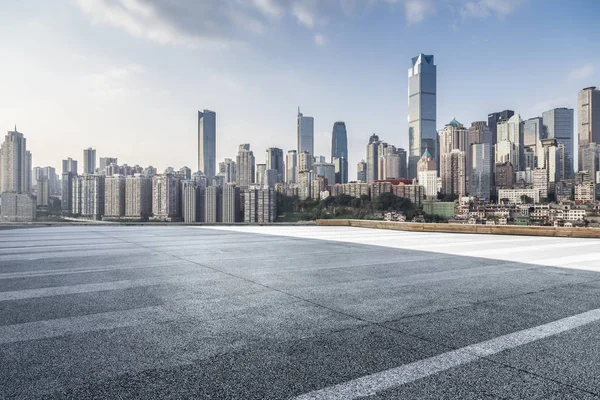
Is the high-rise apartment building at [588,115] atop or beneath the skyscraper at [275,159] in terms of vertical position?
atop

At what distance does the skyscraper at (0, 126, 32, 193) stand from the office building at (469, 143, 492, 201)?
108308 millimetres

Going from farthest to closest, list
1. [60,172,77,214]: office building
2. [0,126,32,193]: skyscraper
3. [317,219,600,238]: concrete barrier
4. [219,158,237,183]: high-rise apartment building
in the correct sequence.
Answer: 1. [219,158,237,183]: high-rise apartment building
2. [0,126,32,193]: skyscraper
3. [60,172,77,214]: office building
4. [317,219,600,238]: concrete barrier

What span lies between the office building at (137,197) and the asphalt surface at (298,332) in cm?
7856

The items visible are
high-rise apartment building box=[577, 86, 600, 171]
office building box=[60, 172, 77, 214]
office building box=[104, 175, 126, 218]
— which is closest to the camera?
office building box=[104, 175, 126, 218]

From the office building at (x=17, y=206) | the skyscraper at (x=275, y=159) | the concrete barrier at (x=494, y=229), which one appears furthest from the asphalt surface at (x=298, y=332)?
the skyscraper at (x=275, y=159)

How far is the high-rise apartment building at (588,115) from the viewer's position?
168750 mm

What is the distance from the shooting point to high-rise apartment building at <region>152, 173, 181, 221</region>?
258 ft

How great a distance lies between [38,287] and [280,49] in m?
26.1

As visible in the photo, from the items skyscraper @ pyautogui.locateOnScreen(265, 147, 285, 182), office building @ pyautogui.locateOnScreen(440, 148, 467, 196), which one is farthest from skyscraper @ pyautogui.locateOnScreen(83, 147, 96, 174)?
office building @ pyautogui.locateOnScreen(440, 148, 467, 196)

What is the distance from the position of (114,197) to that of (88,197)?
4836mm

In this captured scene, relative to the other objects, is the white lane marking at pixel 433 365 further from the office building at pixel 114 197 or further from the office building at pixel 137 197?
the office building at pixel 137 197

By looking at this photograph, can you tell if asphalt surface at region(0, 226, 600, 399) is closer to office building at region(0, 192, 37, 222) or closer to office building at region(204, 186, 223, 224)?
office building at region(0, 192, 37, 222)

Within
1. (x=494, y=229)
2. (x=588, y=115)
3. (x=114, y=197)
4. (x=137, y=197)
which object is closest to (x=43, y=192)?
(x=114, y=197)

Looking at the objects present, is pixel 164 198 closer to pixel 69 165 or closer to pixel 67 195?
pixel 67 195
